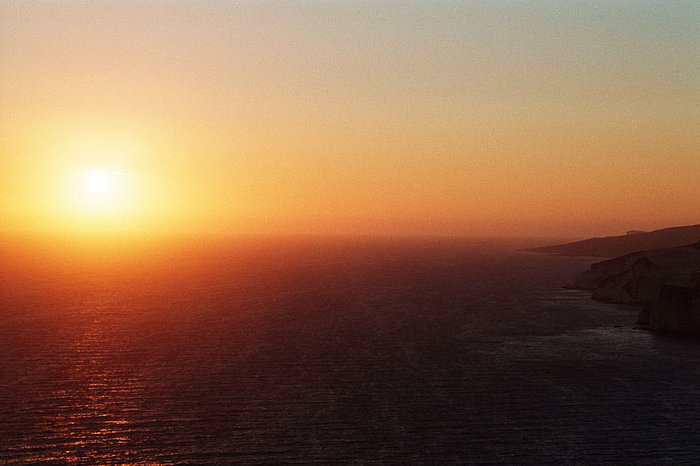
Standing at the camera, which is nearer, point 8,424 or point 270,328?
point 8,424

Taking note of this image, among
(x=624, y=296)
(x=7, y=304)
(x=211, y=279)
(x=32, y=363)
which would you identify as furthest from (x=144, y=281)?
(x=624, y=296)

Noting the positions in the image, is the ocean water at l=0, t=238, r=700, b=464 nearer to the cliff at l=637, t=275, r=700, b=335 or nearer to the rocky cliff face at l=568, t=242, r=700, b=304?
the cliff at l=637, t=275, r=700, b=335

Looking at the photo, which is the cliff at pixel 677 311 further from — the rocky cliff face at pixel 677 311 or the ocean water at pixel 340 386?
the ocean water at pixel 340 386

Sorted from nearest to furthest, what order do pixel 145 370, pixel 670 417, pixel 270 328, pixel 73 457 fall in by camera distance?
pixel 73 457, pixel 670 417, pixel 145 370, pixel 270 328

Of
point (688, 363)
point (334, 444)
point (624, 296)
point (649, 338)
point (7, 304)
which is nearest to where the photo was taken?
point (334, 444)

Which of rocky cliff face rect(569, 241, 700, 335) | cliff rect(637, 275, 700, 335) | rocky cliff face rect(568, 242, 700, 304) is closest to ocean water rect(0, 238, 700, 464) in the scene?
cliff rect(637, 275, 700, 335)

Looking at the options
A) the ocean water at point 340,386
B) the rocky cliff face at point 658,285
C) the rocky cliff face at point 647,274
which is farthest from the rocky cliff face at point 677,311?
the rocky cliff face at point 647,274

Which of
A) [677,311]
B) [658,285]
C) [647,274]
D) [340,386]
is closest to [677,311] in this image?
[677,311]

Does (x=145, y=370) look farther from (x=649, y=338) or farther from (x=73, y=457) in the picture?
(x=649, y=338)

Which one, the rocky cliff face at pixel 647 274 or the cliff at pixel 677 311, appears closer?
the cliff at pixel 677 311
